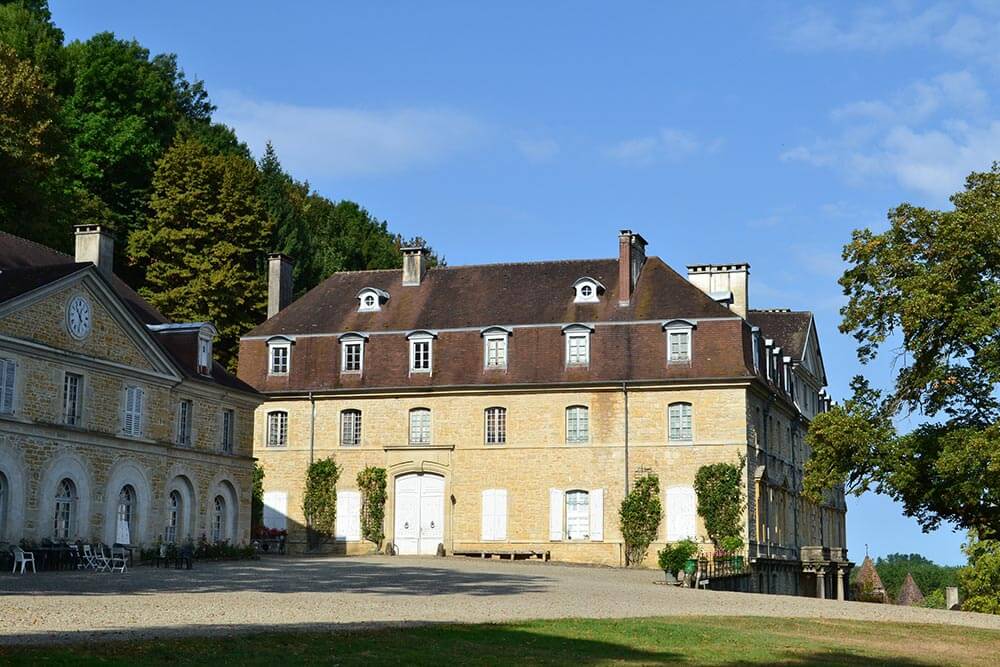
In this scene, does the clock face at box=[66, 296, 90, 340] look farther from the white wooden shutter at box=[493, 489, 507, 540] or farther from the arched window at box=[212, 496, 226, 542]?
the white wooden shutter at box=[493, 489, 507, 540]

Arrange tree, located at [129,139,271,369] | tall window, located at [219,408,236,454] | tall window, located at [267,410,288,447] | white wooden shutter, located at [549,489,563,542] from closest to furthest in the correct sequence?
tall window, located at [219,408,236,454]
white wooden shutter, located at [549,489,563,542]
tall window, located at [267,410,288,447]
tree, located at [129,139,271,369]

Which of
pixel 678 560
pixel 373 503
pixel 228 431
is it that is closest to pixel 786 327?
pixel 373 503

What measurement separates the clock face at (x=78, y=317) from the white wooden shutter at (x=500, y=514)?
48.7 feet

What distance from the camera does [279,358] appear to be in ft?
139

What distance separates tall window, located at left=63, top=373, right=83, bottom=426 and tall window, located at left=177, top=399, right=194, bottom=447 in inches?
165

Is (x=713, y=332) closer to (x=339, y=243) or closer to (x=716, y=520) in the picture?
(x=716, y=520)

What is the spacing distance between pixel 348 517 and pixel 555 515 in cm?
639

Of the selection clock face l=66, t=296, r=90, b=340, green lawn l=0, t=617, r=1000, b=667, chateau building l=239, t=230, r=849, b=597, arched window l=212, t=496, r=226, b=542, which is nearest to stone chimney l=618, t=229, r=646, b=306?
chateau building l=239, t=230, r=849, b=597

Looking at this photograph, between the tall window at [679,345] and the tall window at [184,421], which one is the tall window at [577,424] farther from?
the tall window at [184,421]

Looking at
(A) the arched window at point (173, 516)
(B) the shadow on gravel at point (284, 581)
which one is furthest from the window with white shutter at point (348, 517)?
(B) the shadow on gravel at point (284, 581)

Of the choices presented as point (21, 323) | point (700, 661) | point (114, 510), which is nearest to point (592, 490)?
point (114, 510)

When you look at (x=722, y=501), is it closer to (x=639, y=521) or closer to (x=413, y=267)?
(x=639, y=521)

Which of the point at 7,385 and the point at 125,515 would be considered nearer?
the point at 7,385

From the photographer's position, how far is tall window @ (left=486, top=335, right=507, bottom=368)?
133 ft
